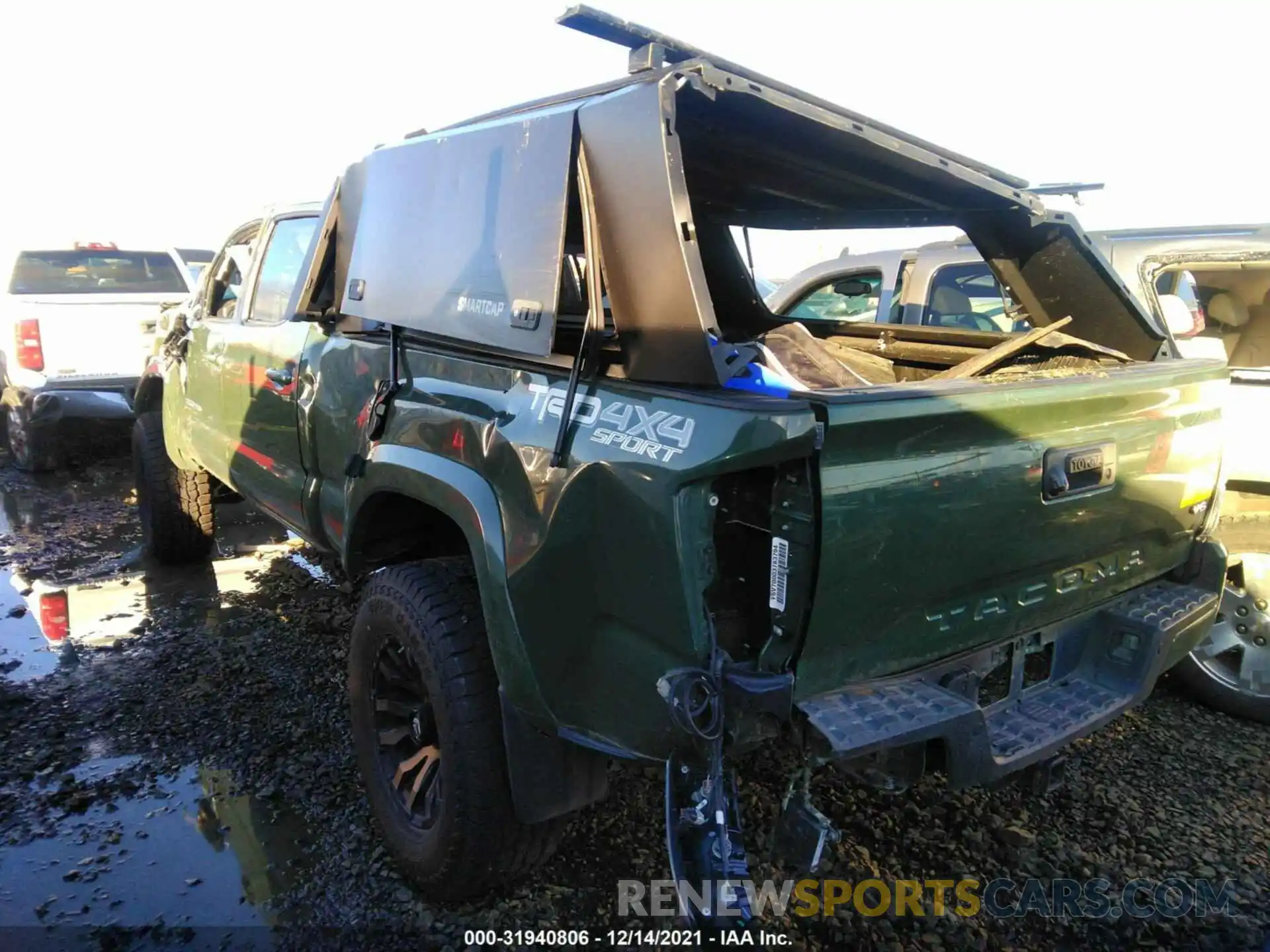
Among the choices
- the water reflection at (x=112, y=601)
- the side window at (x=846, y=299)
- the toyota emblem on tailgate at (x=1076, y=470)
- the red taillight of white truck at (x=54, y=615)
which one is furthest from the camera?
the side window at (x=846, y=299)

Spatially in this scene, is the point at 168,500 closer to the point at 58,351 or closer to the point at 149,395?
the point at 149,395

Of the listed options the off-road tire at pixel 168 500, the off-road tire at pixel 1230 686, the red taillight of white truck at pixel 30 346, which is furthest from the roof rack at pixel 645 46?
the red taillight of white truck at pixel 30 346

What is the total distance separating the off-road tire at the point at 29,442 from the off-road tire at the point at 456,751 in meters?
6.91

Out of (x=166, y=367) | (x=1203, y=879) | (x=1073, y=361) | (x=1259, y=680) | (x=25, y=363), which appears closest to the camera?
(x=1203, y=879)

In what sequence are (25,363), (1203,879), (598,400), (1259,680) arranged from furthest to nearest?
1. (25,363)
2. (1259,680)
3. (1203,879)
4. (598,400)

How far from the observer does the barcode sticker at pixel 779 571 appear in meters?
1.77

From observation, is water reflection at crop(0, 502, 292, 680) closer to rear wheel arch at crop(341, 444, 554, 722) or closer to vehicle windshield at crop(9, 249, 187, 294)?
rear wheel arch at crop(341, 444, 554, 722)

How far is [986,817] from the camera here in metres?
2.95

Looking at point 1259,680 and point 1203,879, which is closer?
point 1203,879

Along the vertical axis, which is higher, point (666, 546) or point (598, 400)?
point (598, 400)

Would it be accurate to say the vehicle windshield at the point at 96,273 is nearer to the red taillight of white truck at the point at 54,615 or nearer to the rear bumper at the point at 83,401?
the rear bumper at the point at 83,401

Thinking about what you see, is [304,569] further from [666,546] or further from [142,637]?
[666,546]

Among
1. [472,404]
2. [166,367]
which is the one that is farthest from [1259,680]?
[166,367]

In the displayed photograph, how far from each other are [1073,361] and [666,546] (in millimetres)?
1924
